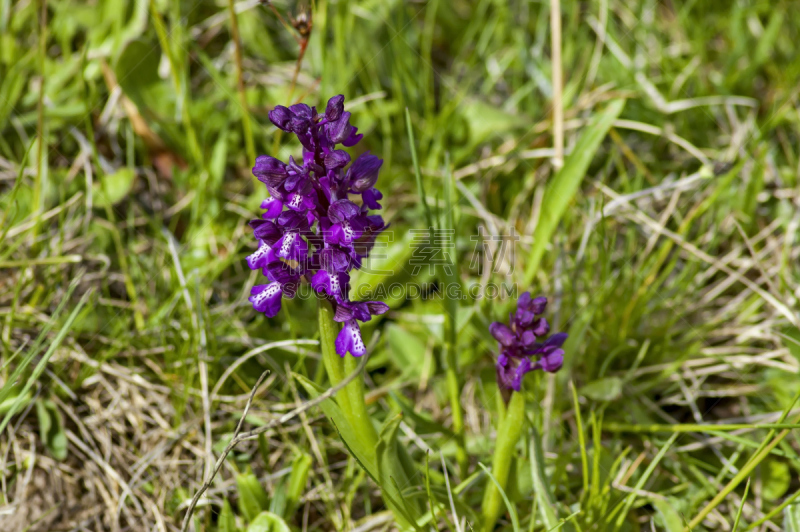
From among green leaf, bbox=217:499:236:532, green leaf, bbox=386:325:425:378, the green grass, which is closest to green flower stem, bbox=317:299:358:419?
the green grass

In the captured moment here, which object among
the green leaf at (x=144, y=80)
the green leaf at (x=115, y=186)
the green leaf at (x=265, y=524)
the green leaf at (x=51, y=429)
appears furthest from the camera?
the green leaf at (x=144, y=80)

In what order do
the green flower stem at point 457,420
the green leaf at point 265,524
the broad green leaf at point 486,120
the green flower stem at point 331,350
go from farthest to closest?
the broad green leaf at point 486,120 < the green flower stem at point 457,420 < the green leaf at point 265,524 < the green flower stem at point 331,350

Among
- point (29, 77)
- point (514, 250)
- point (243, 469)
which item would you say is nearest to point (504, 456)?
point (243, 469)

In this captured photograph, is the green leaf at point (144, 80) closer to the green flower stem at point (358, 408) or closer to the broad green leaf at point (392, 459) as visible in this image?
the green flower stem at point (358, 408)

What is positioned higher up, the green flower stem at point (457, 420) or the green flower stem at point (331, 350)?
the green flower stem at point (331, 350)

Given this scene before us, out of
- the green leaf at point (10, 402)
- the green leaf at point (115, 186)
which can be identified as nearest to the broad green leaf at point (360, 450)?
the green leaf at point (10, 402)
